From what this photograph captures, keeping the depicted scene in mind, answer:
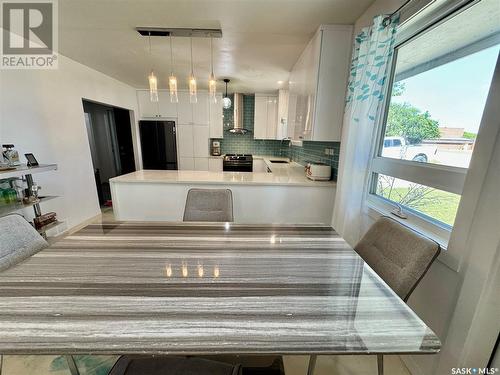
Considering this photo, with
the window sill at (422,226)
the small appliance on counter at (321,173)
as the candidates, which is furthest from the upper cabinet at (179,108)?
the window sill at (422,226)

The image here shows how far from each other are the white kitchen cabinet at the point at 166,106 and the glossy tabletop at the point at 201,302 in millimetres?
4247

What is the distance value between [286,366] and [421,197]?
1348 millimetres

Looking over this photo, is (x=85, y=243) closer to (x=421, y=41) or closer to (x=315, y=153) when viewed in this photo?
(x=421, y=41)

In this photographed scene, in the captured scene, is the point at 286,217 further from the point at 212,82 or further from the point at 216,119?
the point at 216,119

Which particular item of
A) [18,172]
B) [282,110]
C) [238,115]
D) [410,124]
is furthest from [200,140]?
[410,124]

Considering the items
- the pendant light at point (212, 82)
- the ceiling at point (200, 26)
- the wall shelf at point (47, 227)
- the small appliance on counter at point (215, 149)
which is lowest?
the wall shelf at point (47, 227)

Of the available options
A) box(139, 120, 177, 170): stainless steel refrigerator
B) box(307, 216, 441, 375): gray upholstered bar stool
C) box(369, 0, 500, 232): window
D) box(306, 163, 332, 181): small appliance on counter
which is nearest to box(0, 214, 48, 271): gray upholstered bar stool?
box(307, 216, 441, 375): gray upholstered bar stool

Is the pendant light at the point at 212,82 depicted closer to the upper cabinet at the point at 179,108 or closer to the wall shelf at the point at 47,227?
the upper cabinet at the point at 179,108

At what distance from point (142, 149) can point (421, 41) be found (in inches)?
193

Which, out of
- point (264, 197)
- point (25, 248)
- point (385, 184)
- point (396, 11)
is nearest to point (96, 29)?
point (25, 248)

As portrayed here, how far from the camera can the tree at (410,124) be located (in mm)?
1342

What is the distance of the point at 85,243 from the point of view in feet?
3.68

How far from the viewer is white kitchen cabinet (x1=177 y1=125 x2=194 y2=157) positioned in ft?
16.1

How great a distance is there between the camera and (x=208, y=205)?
1.66 metres
